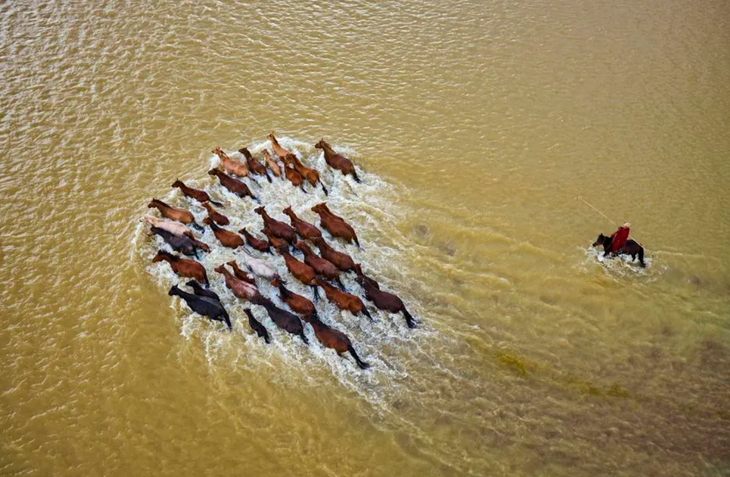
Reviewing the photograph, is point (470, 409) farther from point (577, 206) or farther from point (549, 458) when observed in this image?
point (577, 206)

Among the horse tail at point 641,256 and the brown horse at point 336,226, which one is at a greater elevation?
the horse tail at point 641,256

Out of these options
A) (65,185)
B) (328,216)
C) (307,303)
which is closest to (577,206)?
(328,216)

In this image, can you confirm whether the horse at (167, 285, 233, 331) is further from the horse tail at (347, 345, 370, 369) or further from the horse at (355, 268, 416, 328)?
the horse at (355, 268, 416, 328)

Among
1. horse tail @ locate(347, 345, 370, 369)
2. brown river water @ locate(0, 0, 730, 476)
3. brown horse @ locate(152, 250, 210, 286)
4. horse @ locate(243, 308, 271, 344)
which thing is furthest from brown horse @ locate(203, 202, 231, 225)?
horse tail @ locate(347, 345, 370, 369)

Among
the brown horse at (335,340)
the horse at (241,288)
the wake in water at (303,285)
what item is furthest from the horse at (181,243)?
the brown horse at (335,340)

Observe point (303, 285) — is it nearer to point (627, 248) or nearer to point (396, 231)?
point (396, 231)

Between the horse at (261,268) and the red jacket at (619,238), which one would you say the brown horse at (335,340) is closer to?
the horse at (261,268)

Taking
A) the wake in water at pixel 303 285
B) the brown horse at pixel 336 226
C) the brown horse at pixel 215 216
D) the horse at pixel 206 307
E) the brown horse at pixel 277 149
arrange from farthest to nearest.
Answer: the brown horse at pixel 277 149 < the brown horse at pixel 215 216 < the brown horse at pixel 336 226 < the horse at pixel 206 307 < the wake in water at pixel 303 285
